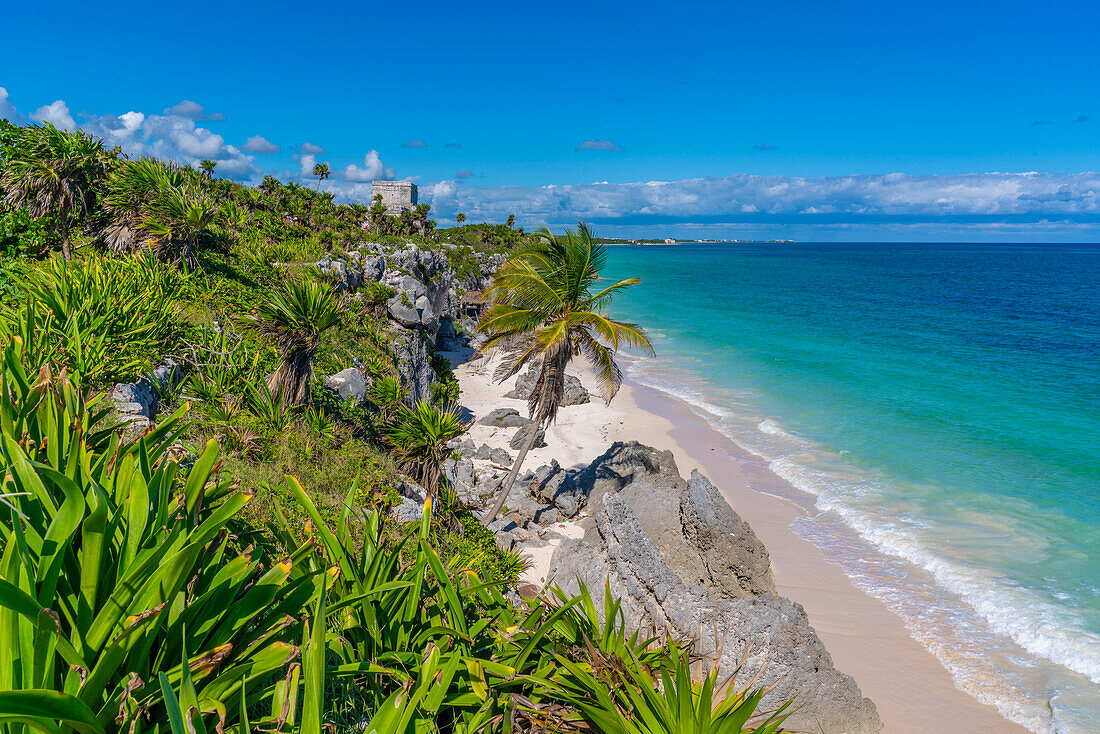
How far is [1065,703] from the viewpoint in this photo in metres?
8.84

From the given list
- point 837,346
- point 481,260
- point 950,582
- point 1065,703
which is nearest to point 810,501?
point 950,582

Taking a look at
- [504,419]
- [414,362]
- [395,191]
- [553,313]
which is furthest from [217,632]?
[395,191]

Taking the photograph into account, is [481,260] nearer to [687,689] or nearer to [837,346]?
[837,346]

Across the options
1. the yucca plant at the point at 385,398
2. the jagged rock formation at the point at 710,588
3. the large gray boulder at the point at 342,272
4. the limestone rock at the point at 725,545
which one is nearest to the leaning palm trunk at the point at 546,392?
the jagged rock formation at the point at 710,588

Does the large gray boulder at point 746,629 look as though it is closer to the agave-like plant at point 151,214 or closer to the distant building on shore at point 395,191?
the agave-like plant at point 151,214

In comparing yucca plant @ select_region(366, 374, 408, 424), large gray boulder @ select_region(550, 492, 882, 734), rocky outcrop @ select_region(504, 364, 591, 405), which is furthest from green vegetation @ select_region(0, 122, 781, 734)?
rocky outcrop @ select_region(504, 364, 591, 405)

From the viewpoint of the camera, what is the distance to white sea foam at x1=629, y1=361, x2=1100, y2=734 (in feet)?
29.4

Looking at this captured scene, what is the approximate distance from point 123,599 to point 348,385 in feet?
34.1

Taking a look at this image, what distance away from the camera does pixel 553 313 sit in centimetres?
1261

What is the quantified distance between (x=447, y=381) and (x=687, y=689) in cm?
1967

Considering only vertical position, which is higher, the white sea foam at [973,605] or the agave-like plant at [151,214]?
the agave-like plant at [151,214]

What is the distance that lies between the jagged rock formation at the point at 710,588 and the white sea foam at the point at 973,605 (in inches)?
132

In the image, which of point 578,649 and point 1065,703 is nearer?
point 578,649

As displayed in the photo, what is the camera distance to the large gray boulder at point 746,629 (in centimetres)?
724
